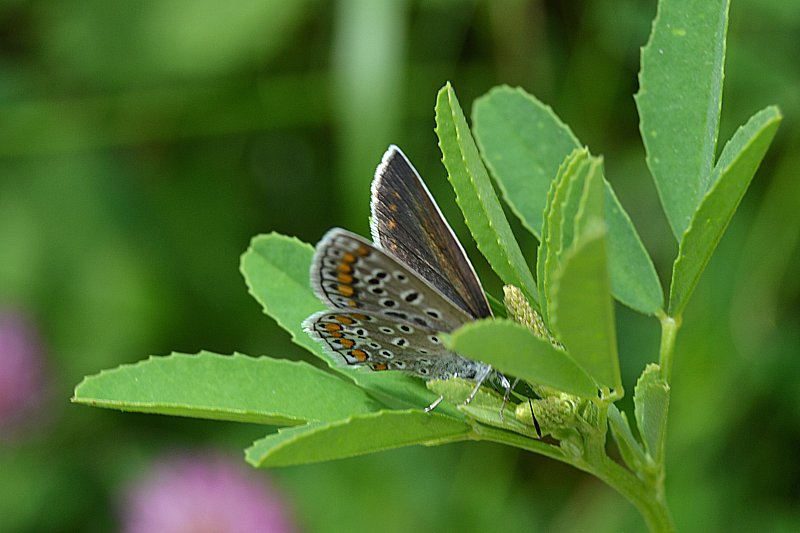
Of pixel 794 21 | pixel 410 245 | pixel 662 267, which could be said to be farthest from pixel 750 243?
pixel 410 245

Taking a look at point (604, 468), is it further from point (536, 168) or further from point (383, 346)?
point (536, 168)

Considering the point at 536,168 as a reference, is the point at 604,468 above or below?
below

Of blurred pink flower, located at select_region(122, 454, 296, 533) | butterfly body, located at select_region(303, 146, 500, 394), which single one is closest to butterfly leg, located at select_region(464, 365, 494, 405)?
butterfly body, located at select_region(303, 146, 500, 394)

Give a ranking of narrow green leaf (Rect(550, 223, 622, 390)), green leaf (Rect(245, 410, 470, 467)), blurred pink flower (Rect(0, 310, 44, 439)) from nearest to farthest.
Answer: narrow green leaf (Rect(550, 223, 622, 390)) → green leaf (Rect(245, 410, 470, 467)) → blurred pink flower (Rect(0, 310, 44, 439))

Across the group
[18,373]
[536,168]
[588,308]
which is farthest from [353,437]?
[18,373]

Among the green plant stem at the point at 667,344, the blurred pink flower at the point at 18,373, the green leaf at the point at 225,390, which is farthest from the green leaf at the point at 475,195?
the blurred pink flower at the point at 18,373

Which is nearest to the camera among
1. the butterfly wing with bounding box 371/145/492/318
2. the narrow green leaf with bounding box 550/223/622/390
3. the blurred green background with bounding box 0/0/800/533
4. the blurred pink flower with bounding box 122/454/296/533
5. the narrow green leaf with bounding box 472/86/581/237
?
the narrow green leaf with bounding box 550/223/622/390

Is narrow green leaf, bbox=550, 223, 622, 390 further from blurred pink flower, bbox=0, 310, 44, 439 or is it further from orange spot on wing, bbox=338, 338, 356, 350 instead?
blurred pink flower, bbox=0, 310, 44, 439
